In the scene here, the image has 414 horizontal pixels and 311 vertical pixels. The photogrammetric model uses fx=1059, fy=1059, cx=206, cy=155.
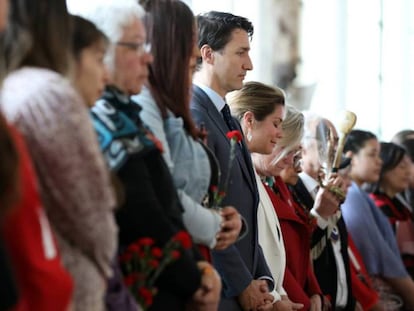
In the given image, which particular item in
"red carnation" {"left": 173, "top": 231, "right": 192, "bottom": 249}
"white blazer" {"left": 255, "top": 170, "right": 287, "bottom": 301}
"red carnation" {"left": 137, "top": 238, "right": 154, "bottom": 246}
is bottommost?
"white blazer" {"left": 255, "top": 170, "right": 287, "bottom": 301}

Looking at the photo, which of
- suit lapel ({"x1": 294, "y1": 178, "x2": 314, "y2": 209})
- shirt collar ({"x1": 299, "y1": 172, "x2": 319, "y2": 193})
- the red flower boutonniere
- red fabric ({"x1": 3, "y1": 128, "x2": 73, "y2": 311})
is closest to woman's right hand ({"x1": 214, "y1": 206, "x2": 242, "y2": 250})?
the red flower boutonniere

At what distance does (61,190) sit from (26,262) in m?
0.19

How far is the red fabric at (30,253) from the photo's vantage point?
176 cm

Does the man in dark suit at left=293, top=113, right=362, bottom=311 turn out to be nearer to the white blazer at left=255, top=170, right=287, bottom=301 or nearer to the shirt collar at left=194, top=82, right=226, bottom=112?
the white blazer at left=255, top=170, right=287, bottom=301

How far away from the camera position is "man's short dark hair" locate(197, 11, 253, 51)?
347cm

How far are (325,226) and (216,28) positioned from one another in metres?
1.23

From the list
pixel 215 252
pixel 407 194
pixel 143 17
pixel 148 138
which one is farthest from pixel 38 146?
pixel 407 194

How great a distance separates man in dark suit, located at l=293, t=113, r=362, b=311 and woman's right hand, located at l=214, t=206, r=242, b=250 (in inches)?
60.7

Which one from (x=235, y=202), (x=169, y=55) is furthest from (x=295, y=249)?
(x=169, y=55)

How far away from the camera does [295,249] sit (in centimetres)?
402

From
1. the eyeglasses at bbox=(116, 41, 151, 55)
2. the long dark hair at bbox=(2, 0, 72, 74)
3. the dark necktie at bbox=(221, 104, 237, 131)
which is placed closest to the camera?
the long dark hair at bbox=(2, 0, 72, 74)

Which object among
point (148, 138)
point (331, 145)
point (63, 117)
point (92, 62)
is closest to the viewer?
point (63, 117)

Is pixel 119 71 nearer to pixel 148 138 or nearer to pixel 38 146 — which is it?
→ pixel 148 138

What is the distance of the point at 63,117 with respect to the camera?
1894mm
